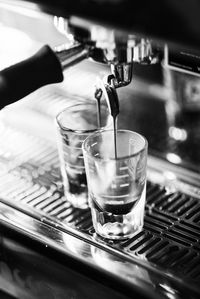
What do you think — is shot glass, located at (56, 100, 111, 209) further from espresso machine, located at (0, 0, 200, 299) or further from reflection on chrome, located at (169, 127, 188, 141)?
reflection on chrome, located at (169, 127, 188, 141)

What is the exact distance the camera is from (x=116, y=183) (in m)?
0.81

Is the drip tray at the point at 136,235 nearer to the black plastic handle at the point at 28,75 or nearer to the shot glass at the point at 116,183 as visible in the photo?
the shot glass at the point at 116,183

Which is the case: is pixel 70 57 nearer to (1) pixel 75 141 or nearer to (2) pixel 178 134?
(1) pixel 75 141

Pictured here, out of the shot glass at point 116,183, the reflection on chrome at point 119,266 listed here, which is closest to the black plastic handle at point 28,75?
the shot glass at point 116,183

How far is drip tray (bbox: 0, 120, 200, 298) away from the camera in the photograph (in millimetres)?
772

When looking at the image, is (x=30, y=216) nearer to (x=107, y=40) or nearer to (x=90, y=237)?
(x=90, y=237)

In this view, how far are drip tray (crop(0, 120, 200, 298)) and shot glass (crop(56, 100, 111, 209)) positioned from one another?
0.07 feet

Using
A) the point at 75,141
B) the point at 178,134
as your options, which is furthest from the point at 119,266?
the point at 178,134

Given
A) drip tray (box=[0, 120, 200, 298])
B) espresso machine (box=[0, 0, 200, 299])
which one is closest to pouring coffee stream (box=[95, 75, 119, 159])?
espresso machine (box=[0, 0, 200, 299])

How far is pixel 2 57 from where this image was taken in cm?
121

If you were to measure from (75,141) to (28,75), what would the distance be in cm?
17

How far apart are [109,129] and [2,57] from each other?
434mm

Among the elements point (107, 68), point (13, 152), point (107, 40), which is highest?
point (107, 40)

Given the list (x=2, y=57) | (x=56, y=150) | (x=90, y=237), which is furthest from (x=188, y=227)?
(x=2, y=57)
